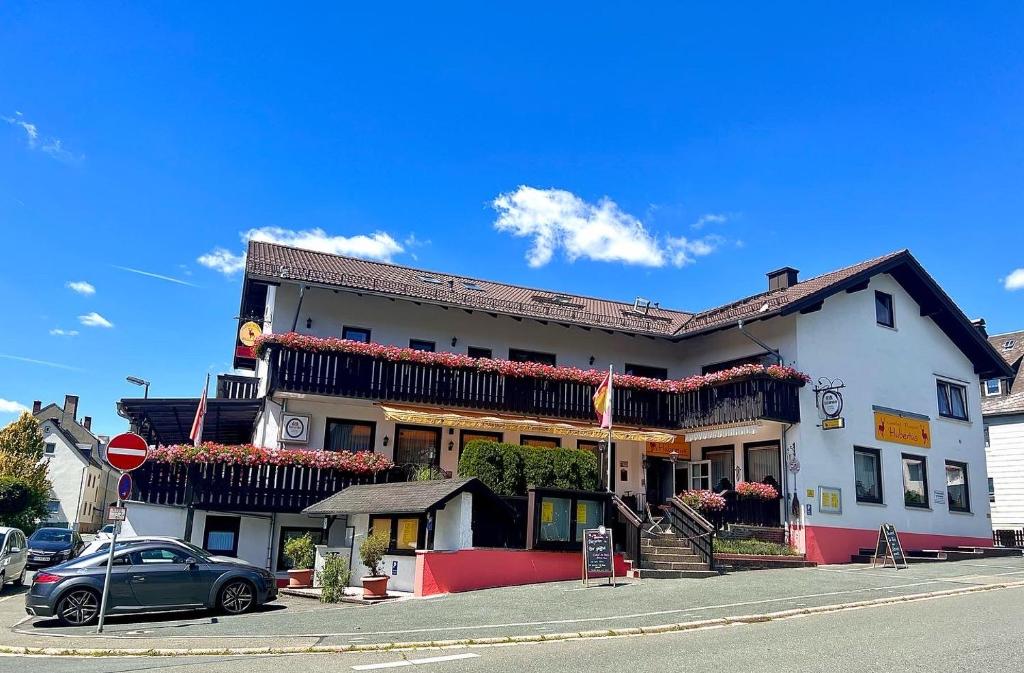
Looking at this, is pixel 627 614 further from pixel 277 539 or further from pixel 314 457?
pixel 277 539

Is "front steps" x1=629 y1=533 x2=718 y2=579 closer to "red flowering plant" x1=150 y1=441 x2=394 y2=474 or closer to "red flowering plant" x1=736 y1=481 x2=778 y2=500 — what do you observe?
"red flowering plant" x1=736 y1=481 x2=778 y2=500

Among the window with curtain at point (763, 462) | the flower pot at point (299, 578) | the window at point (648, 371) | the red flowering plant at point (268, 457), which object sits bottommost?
the flower pot at point (299, 578)

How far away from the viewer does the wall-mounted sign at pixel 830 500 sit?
24.0 m

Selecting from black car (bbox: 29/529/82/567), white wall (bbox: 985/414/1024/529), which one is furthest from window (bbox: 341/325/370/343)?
white wall (bbox: 985/414/1024/529)

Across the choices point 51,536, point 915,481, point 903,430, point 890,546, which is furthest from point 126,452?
point 915,481

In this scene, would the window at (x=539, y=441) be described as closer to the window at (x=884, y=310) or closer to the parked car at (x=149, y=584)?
the window at (x=884, y=310)

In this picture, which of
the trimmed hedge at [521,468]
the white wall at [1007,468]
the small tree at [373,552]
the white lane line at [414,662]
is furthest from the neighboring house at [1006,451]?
the white lane line at [414,662]

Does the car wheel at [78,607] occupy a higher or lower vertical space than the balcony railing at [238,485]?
lower

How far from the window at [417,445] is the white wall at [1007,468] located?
26.8 m

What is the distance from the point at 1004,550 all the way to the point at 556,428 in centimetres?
1529

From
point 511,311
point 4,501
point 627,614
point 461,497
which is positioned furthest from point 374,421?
point 4,501

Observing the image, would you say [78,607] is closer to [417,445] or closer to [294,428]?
[294,428]

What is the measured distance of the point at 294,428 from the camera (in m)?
23.2

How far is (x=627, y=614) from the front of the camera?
13578mm
